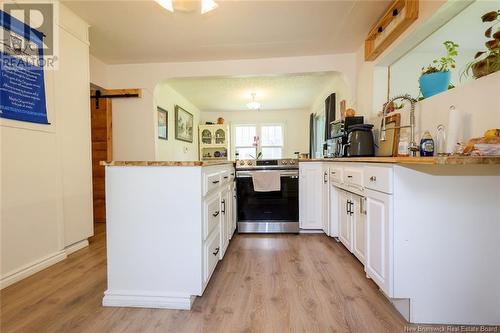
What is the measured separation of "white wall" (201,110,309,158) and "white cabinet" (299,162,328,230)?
3.30m

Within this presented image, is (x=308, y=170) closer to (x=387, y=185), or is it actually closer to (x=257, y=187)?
(x=257, y=187)

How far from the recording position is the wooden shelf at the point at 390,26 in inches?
70.5

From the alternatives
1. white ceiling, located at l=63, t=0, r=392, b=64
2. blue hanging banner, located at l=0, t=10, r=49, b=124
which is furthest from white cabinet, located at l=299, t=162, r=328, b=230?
blue hanging banner, located at l=0, t=10, r=49, b=124

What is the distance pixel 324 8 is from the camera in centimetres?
214

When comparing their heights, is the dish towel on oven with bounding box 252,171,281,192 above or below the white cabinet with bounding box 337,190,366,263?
above

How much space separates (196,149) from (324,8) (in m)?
4.11

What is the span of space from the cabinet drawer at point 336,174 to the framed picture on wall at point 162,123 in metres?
2.61

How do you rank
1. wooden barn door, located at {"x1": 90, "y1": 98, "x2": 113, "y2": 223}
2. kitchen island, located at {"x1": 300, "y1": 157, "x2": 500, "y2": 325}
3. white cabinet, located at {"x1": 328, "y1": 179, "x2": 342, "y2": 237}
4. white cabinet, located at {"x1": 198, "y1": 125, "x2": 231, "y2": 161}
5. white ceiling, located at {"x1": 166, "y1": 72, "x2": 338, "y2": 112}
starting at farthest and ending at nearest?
white cabinet, located at {"x1": 198, "y1": 125, "x2": 231, "y2": 161} → white ceiling, located at {"x1": 166, "y1": 72, "x2": 338, "y2": 112} → wooden barn door, located at {"x1": 90, "y1": 98, "x2": 113, "y2": 223} → white cabinet, located at {"x1": 328, "y1": 179, "x2": 342, "y2": 237} → kitchen island, located at {"x1": 300, "y1": 157, "x2": 500, "y2": 325}

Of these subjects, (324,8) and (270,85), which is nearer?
(324,8)

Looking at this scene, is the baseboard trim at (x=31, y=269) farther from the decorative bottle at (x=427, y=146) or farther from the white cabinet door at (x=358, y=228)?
the decorative bottle at (x=427, y=146)

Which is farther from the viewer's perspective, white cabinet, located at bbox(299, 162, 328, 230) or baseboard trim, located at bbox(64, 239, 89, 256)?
white cabinet, located at bbox(299, 162, 328, 230)

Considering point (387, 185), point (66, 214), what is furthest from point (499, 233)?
point (66, 214)

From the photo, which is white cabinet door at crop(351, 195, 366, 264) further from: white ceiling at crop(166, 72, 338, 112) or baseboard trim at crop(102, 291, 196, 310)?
white ceiling at crop(166, 72, 338, 112)

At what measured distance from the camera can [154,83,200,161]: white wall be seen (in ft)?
11.6
